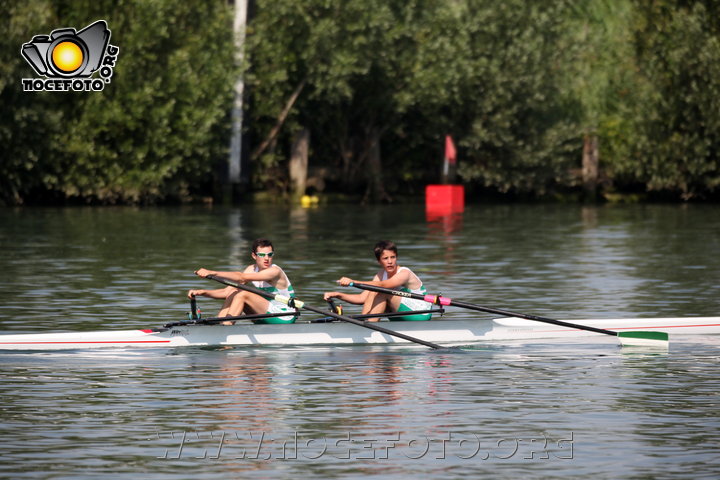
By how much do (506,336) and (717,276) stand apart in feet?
39.4

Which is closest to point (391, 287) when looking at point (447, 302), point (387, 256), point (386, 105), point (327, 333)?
point (387, 256)

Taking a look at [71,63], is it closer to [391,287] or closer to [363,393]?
[391,287]

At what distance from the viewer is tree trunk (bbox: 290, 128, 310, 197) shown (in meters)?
67.1

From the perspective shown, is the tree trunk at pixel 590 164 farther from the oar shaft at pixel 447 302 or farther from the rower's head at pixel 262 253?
the rower's head at pixel 262 253

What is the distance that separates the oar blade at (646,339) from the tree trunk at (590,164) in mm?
50233

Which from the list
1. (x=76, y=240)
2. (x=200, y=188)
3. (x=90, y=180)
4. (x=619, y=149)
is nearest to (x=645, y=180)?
(x=619, y=149)

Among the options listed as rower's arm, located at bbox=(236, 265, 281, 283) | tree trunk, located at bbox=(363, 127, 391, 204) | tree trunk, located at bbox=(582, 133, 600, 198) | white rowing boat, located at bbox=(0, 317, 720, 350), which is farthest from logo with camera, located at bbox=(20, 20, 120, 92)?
white rowing boat, located at bbox=(0, 317, 720, 350)

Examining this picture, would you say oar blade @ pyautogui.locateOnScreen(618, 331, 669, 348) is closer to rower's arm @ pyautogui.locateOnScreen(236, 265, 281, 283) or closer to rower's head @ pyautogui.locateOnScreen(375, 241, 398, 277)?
rower's head @ pyautogui.locateOnScreen(375, 241, 398, 277)

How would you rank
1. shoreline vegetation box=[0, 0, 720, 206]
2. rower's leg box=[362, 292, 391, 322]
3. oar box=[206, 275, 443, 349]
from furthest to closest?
shoreline vegetation box=[0, 0, 720, 206], rower's leg box=[362, 292, 391, 322], oar box=[206, 275, 443, 349]

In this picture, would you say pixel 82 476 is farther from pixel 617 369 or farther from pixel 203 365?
pixel 617 369

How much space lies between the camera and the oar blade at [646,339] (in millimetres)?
19906

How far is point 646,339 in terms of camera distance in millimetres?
19953

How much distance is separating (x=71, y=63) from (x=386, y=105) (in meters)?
14.4

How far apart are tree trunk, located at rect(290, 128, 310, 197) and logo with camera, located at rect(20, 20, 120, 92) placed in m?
10.8
